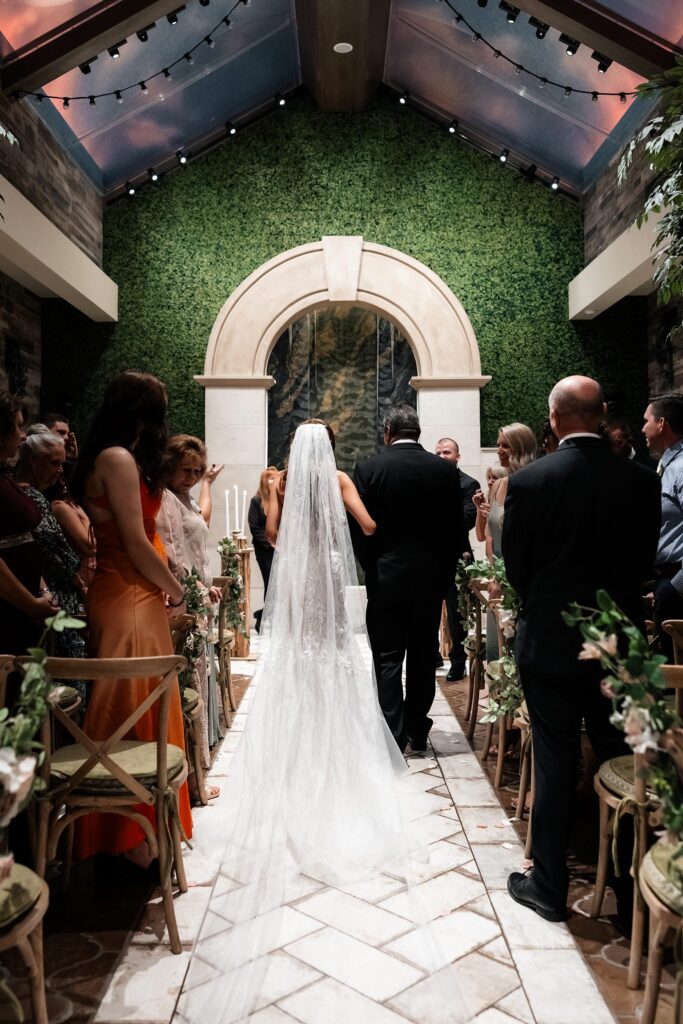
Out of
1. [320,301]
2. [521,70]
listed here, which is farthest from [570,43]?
[320,301]

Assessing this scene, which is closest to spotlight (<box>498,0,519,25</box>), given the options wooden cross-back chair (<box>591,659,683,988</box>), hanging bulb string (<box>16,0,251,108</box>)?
hanging bulb string (<box>16,0,251,108</box>)

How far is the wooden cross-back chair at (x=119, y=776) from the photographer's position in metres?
2.51

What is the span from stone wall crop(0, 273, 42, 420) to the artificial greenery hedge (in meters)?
0.48

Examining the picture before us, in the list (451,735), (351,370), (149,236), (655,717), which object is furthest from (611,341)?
(655,717)

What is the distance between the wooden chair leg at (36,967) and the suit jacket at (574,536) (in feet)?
5.34

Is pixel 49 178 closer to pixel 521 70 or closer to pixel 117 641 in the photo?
pixel 521 70

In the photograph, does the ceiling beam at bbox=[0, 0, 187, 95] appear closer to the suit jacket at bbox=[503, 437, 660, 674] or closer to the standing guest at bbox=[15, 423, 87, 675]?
the standing guest at bbox=[15, 423, 87, 675]

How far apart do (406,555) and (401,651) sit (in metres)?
0.53

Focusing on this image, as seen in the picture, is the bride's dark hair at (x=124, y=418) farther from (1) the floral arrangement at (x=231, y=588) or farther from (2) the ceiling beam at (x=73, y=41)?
(2) the ceiling beam at (x=73, y=41)

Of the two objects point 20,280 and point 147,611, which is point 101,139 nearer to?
point 20,280

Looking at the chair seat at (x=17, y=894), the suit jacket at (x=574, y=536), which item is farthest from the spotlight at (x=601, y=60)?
the chair seat at (x=17, y=894)

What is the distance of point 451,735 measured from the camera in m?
5.07

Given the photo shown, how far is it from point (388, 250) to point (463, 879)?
737cm

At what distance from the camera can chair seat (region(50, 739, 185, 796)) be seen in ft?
8.77
